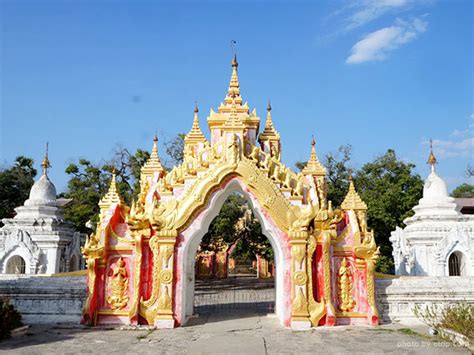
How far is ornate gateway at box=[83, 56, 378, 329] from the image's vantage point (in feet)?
41.3

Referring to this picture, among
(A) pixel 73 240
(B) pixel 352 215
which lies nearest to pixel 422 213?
(B) pixel 352 215

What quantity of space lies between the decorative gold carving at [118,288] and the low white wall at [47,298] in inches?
38.2

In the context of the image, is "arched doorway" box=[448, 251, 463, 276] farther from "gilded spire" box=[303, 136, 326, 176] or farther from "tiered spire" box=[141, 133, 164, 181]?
"tiered spire" box=[141, 133, 164, 181]

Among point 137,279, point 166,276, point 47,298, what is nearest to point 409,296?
point 166,276

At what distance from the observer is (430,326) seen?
475 inches

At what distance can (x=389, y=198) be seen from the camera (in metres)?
32.3

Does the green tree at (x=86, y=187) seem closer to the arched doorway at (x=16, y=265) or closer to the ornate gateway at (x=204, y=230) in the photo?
the arched doorway at (x=16, y=265)

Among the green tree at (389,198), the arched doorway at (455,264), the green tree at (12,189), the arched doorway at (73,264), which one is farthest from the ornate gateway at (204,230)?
the green tree at (12,189)

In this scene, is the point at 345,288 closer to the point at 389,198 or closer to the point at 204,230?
the point at 204,230

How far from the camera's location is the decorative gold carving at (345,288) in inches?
508

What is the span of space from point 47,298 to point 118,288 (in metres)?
2.32

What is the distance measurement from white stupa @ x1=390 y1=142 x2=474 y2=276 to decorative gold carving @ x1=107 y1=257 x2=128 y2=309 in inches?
634

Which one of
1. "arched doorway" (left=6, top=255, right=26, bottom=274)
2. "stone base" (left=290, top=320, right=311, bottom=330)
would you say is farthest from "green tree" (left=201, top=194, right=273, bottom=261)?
"stone base" (left=290, top=320, right=311, bottom=330)

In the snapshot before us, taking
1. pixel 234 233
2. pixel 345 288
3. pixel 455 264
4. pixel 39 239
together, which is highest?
pixel 234 233
